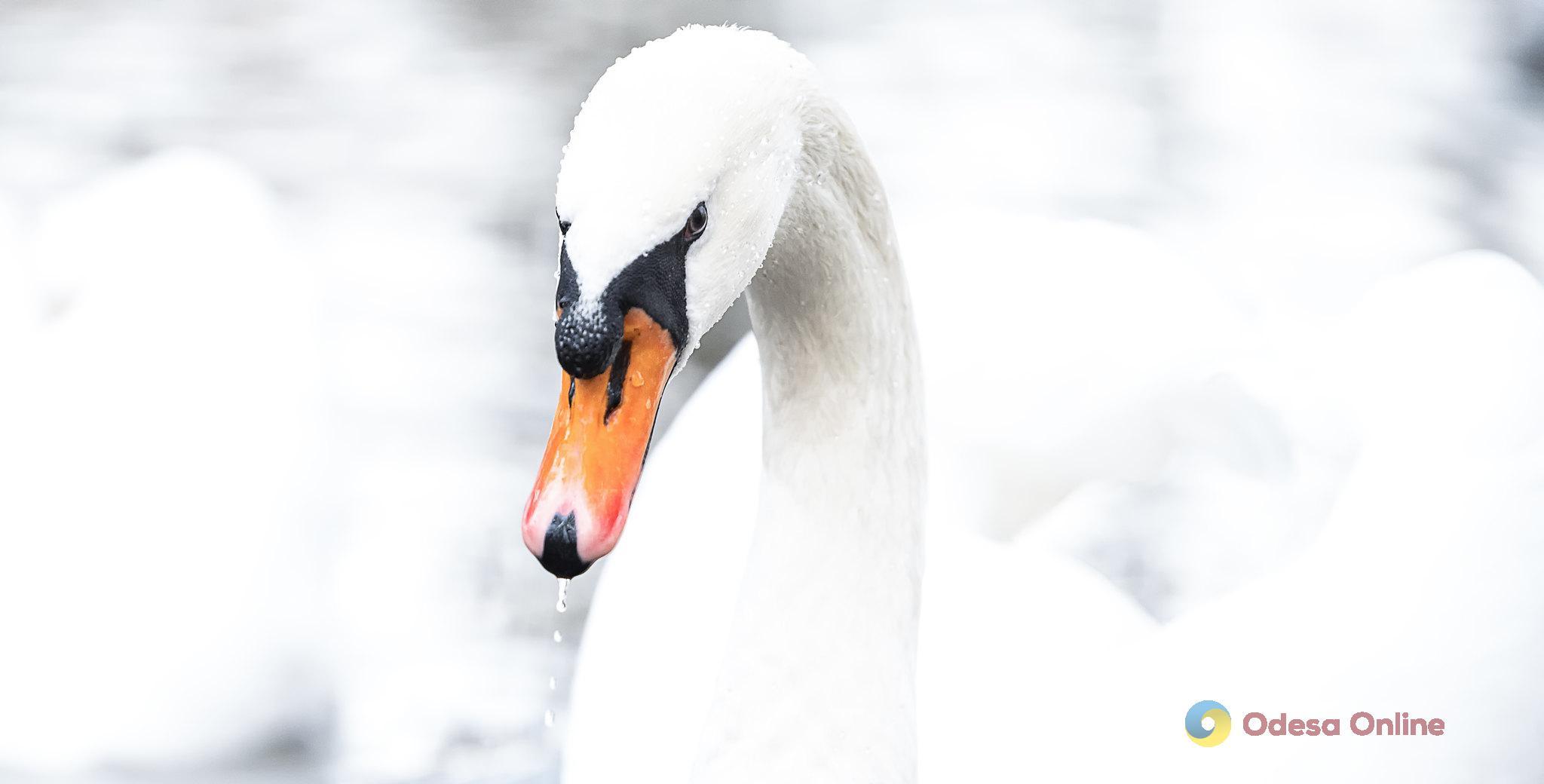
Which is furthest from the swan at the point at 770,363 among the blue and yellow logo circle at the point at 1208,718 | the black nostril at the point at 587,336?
the blue and yellow logo circle at the point at 1208,718

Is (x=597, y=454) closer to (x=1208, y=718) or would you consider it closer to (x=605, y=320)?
(x=605, y=320)

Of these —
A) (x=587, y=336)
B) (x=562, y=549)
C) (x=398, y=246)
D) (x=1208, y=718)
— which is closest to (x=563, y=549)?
(x=562, y=549)

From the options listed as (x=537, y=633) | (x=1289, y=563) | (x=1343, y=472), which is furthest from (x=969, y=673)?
(x=537, y=633)

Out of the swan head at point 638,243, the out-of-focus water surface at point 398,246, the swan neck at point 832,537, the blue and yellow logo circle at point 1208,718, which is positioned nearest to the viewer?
the swan head at point 638,243

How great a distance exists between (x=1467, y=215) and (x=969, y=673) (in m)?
1.68

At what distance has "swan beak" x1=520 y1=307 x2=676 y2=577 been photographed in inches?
32.3

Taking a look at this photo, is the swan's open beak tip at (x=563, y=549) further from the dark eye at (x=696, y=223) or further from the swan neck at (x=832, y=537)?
the swan neck at (x=832, y=537)

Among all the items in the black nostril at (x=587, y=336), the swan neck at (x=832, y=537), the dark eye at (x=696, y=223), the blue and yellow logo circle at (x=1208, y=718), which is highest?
the dark eye at (x=696, y=223)

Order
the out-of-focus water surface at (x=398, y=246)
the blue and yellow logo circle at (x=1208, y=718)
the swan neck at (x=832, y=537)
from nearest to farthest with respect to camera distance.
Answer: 1. the swan neck at (x=832, y=537)
2. the blue and yellow logo circle at (x=1208, y=718)
3. the out-of-focus water surface at (x=398, y=246)

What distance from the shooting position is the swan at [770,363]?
82 cm

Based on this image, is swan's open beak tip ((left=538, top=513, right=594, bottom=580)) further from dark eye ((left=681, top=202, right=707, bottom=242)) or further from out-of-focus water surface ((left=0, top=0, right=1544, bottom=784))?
out-of-focus water surface ((left=0, top=0, right=1544, bottom=784))

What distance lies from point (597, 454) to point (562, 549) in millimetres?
61

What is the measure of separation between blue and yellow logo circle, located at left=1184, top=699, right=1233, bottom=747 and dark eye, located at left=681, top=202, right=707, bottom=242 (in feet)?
2.94

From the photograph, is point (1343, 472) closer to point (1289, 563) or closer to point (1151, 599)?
point (1289, 563)
